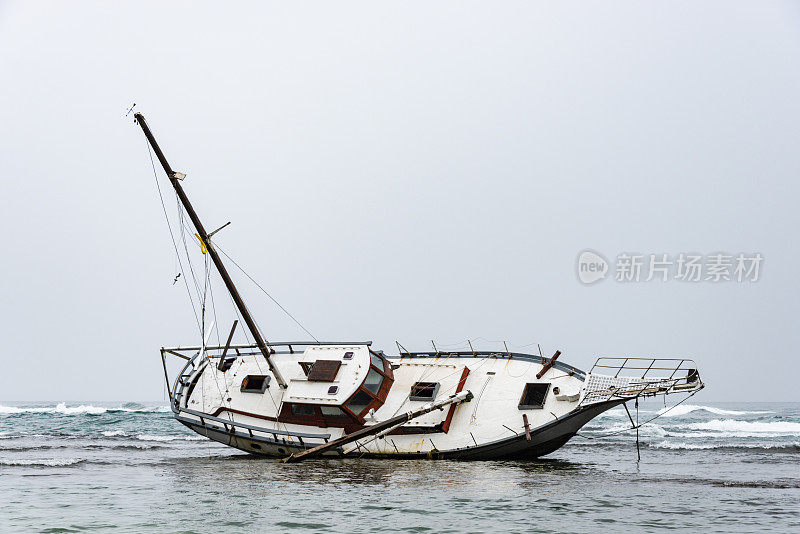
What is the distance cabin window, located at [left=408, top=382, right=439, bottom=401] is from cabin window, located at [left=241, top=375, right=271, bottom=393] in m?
6.70

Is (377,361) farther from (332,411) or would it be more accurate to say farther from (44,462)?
(44,462)

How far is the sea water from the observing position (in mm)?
17688

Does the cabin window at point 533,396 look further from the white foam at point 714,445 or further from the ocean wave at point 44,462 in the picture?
the ocean wave at point 44,462

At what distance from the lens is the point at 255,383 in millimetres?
31969

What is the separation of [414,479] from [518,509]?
207 inches

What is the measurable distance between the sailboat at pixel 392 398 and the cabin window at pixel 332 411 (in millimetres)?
46

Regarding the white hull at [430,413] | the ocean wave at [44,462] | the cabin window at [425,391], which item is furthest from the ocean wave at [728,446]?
the ocean wave at [44,462]

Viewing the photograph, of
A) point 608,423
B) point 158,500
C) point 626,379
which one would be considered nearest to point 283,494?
point 158,500

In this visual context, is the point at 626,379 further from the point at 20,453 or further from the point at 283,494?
the point at 20,453

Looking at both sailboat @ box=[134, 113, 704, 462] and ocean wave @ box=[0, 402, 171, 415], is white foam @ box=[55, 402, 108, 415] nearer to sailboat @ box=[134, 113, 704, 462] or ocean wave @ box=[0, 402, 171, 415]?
ocean wave @ box=[0, 402, 171, 415]

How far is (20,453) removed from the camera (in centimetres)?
3662

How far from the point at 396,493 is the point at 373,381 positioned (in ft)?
29.4

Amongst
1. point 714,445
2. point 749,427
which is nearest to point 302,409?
point 714,445

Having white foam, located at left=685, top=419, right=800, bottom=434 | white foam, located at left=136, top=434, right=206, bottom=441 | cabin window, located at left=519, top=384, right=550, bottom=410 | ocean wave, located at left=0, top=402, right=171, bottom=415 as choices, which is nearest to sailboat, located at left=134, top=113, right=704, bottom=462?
cabin window, located at left=519, top=384, right=550, bottom=410
